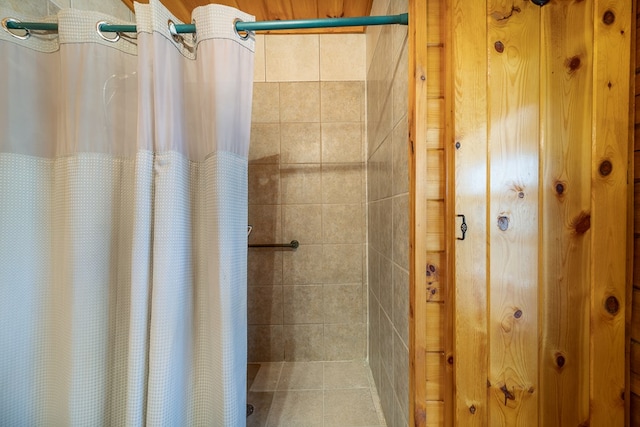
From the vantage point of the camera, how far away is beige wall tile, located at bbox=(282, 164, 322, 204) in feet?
4.20

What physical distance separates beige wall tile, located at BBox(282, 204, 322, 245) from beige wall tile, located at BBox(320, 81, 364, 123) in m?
0.56

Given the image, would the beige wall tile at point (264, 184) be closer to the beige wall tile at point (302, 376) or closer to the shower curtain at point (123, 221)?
the shower curtain at point (123, 221)

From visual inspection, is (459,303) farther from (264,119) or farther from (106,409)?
(264,119)

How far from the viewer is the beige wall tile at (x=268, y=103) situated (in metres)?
1.29

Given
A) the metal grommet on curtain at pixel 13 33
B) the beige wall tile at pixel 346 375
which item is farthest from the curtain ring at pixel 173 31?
the beige wall tile at pixel 346 375

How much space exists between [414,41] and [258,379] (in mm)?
1580

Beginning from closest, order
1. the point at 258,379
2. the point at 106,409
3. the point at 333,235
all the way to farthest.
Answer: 1. the point at 106,409
2. the point at 258,379
3. the point at 333,235

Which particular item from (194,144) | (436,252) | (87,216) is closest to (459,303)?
(436,252)

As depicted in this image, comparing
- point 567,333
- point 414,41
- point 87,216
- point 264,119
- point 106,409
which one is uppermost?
point 264,119

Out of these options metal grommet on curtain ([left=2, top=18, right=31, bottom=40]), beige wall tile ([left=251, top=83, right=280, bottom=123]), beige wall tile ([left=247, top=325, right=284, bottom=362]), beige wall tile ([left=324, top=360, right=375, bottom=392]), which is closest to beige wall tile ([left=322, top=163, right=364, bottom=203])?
beige wall tile ([left=251, top=83, right=280, bottom=123])

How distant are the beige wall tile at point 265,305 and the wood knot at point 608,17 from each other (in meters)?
1.49

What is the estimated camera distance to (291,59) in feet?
4.20

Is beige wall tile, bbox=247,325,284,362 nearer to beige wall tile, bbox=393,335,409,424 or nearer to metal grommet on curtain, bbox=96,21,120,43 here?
beige wall tile, bbox=393,335,409,424

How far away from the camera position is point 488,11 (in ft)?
1.60
